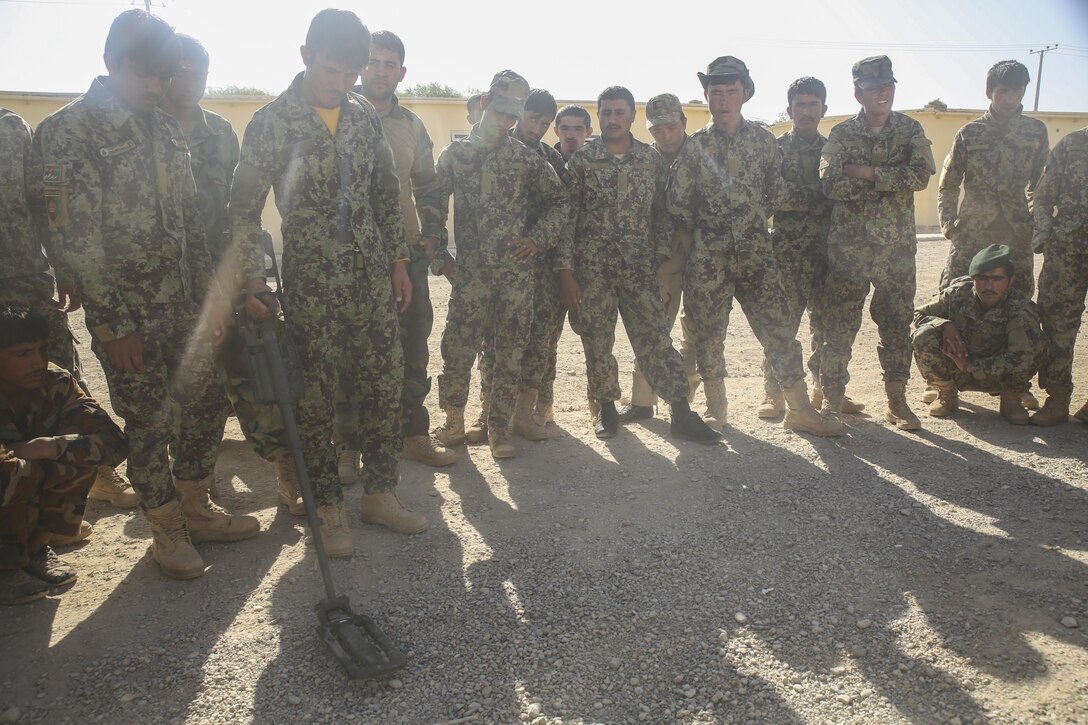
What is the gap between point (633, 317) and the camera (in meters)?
4.92

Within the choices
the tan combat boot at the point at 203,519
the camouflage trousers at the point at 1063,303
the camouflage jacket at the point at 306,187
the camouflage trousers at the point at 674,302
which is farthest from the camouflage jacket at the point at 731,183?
the tan combat boot at the point at 203,519

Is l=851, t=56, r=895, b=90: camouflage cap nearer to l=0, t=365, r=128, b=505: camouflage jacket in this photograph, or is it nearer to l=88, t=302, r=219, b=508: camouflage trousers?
l=88, t=302, r=219, b=508: camouflage trousers

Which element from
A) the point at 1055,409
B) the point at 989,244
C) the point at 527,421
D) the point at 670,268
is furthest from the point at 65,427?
the point at 989,244

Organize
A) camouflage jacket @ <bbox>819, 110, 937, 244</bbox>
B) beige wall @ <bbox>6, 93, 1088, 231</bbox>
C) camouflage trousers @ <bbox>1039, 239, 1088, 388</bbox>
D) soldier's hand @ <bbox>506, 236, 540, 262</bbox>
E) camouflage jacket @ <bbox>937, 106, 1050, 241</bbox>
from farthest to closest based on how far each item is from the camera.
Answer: beige wall @ <bbox>6, 93, 1088, 231</bbox>, camouflage jacket @ <bbox>937, 106, 1050, 241</bbox>, camouflage trousers @ <bbox>1039, 239, 1088, 388</bbox>, camouflage jacket @ <bbox>819, 110, 937, 244</bbox>, soldier's hand @ <bbox>506, 236, 540, 262</bbox>

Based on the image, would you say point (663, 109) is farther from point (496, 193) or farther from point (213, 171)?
point (213, 171)

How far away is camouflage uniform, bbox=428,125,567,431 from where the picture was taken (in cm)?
452

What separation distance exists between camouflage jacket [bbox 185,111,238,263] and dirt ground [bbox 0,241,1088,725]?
1.50 meters

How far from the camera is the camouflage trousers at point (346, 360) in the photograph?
3.33m

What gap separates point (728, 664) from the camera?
267cm

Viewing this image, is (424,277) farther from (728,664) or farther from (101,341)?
(728,664)

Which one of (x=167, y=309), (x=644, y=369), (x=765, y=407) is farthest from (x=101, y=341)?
(x=765, y=407)

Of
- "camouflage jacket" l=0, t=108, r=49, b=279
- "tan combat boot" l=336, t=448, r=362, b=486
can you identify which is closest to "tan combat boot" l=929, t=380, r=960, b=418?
"tan combat boot" l=336, t=448, r=362, b=486

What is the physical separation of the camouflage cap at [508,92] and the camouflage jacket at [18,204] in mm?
2628

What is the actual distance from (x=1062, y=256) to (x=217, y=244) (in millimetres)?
5324
